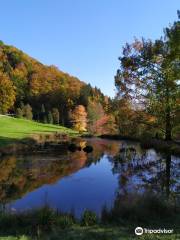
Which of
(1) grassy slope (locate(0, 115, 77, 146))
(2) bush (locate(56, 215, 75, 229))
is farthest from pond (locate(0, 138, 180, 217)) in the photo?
(1) grassy slope (locate(0, 115, 77, 146))

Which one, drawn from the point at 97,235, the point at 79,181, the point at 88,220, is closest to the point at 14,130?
the point at 79,181

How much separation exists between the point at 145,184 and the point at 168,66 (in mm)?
14268

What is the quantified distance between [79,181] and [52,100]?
394 feet

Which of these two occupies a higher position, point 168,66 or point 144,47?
point 144,47

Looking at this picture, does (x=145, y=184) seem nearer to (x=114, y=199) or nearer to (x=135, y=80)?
(x=114, y=199)

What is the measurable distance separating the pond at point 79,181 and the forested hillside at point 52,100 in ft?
214

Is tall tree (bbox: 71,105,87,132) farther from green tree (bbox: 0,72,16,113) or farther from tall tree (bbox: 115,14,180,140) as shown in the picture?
tall tree (bbox: 115,14,180,140)

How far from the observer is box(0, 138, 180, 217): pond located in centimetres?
1719

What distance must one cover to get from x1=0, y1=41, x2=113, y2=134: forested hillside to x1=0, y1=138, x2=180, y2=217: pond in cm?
6510

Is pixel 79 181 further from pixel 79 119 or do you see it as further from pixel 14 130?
pixel 79 119

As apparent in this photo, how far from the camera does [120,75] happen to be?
114 ft

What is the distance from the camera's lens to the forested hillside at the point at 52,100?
116162mm

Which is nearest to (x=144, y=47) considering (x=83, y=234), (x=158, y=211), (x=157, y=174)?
(x=157, y=174)

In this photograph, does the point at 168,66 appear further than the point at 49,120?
No
